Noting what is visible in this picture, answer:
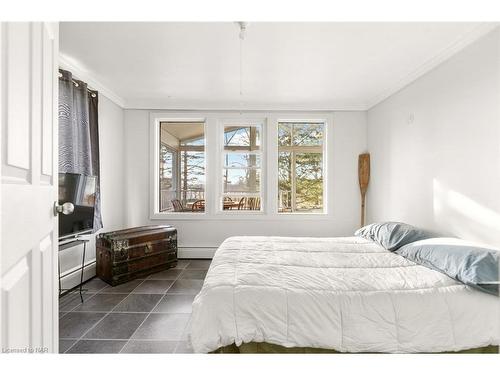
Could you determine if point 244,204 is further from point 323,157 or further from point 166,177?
point 323,157

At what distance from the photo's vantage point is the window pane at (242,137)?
4613 millimetres

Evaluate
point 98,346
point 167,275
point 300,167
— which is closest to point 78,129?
point 167,275

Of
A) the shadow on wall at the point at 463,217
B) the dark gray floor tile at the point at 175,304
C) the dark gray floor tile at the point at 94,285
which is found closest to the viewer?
the shadow on wall at the point at 463,217

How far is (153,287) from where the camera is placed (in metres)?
3.23

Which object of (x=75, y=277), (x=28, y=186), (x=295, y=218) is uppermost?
(x=28, y=186)

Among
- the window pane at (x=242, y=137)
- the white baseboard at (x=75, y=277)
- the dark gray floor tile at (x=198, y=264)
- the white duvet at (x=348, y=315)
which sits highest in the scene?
the window pane at (x=242, y=137)

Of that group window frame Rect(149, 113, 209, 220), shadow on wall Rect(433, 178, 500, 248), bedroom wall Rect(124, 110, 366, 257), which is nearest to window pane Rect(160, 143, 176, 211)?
window frame Rect(149, 113, 209, 220)

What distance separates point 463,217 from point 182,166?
3885mm

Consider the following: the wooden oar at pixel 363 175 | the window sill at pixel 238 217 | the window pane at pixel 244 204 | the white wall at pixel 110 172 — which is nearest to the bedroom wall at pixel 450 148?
the wooden oar at pixel 363 175

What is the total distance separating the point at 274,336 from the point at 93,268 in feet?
9.98

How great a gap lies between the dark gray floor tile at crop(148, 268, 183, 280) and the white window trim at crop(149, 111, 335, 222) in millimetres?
908

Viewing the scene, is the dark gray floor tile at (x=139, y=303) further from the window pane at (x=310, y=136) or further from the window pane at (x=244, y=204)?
the window pane at (x=310, y=136)

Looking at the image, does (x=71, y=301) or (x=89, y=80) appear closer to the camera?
(x=71, y=301)
